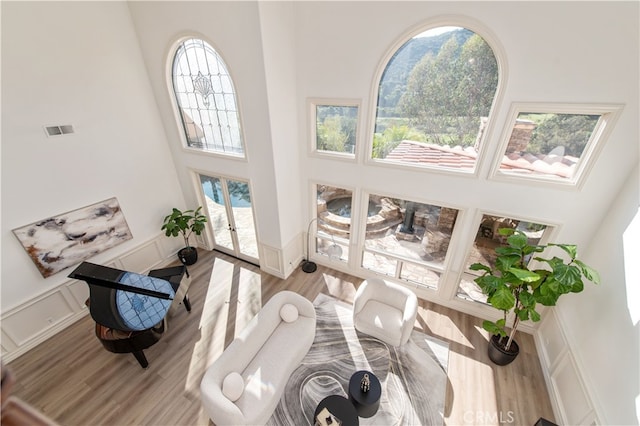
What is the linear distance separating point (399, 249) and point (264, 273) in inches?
121

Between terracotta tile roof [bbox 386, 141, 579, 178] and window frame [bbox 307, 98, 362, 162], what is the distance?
655 mm

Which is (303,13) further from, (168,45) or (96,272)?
(96,272)

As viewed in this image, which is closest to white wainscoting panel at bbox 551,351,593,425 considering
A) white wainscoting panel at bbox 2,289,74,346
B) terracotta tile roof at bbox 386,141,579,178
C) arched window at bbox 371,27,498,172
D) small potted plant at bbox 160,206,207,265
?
terracotta tile roof at bbox 386,141,579,178

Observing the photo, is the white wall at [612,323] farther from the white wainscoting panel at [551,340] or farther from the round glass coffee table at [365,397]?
the round glass coffee table at [365,397]

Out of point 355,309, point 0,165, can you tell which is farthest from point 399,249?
point 0,165

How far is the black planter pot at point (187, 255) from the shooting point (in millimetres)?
6406

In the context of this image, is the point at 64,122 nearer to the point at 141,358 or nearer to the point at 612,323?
the point at 141,358

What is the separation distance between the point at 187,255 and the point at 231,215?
55.0 inches

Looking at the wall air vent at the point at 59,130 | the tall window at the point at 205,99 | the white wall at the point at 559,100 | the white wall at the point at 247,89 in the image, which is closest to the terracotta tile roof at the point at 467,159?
the white wall at the point at 559,100

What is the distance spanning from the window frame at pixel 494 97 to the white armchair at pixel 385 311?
2.11 m

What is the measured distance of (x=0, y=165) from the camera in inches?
153

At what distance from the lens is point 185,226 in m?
6.00

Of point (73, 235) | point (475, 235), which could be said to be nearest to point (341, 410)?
point (475, 235)

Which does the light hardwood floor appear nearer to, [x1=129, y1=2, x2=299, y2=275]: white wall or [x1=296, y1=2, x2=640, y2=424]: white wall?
[x1=296, y1=2, x2=640, y2=424]: white wall
